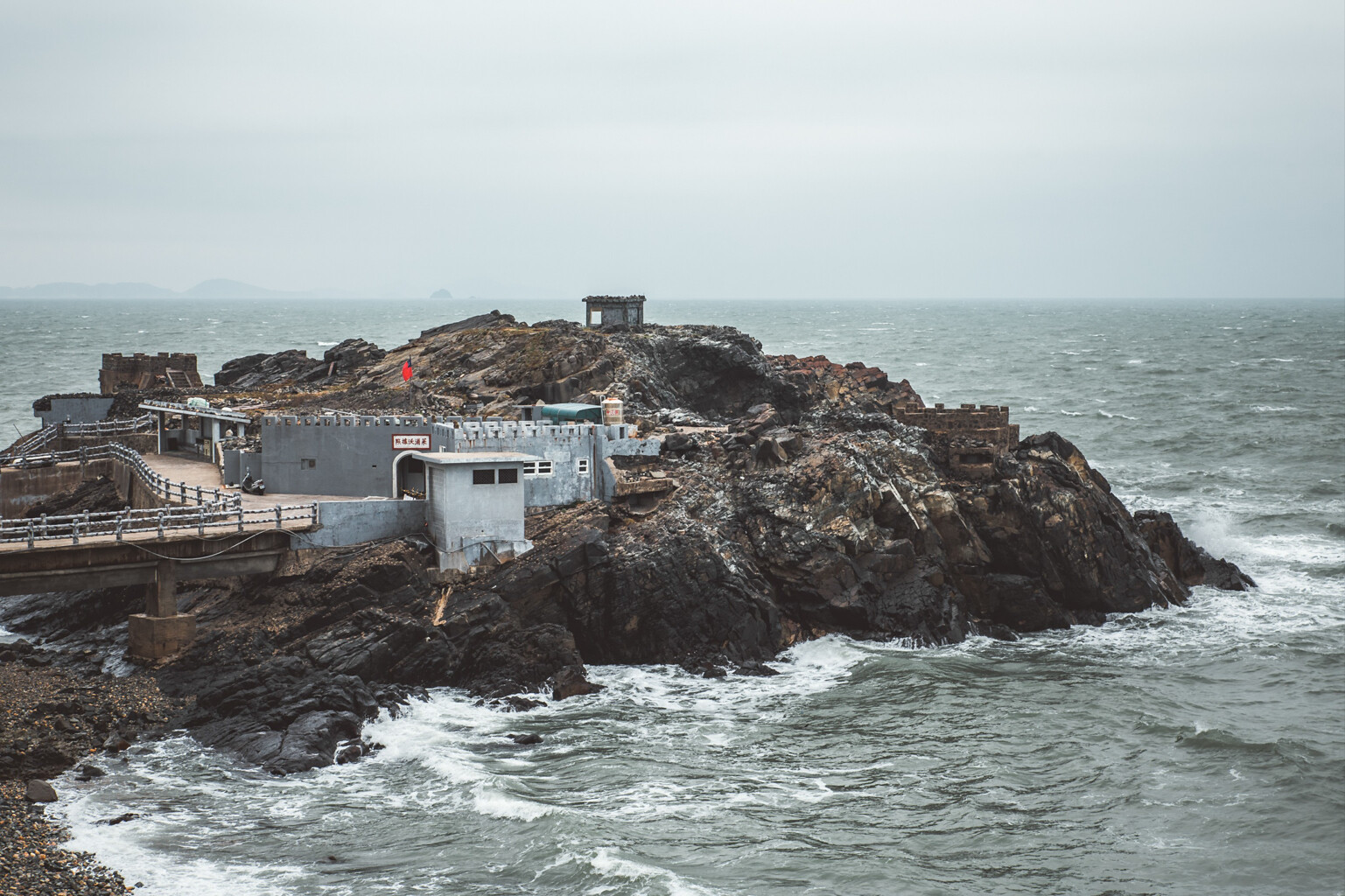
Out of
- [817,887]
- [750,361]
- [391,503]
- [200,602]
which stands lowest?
[817,887]

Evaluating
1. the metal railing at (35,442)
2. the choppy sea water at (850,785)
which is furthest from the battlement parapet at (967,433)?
the metal railing at (35,442)

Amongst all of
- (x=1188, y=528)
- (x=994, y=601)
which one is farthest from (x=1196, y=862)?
(x=1188, y=528)

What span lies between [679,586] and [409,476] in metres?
12.0

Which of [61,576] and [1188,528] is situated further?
[1188,528]

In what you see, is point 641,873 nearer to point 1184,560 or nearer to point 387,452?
point 387,452

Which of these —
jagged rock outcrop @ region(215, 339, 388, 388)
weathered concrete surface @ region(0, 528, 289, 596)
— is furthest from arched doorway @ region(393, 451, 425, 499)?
jagged rock outcrop @ region(215, 339, 388, 388)

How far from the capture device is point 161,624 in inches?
1544

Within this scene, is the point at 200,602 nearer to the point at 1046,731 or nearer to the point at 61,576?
the point at 61,576

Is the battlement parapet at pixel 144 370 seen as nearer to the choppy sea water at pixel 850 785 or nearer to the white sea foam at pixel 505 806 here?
the choppy sea water at pixel 850 785

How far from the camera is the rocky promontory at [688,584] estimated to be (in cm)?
3859

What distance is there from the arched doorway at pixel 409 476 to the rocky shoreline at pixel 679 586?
10.6ft

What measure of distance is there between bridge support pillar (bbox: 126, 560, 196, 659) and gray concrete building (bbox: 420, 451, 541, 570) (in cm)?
881

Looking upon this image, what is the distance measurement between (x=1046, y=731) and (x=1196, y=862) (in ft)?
29.6

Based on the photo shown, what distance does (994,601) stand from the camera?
48.8 m
